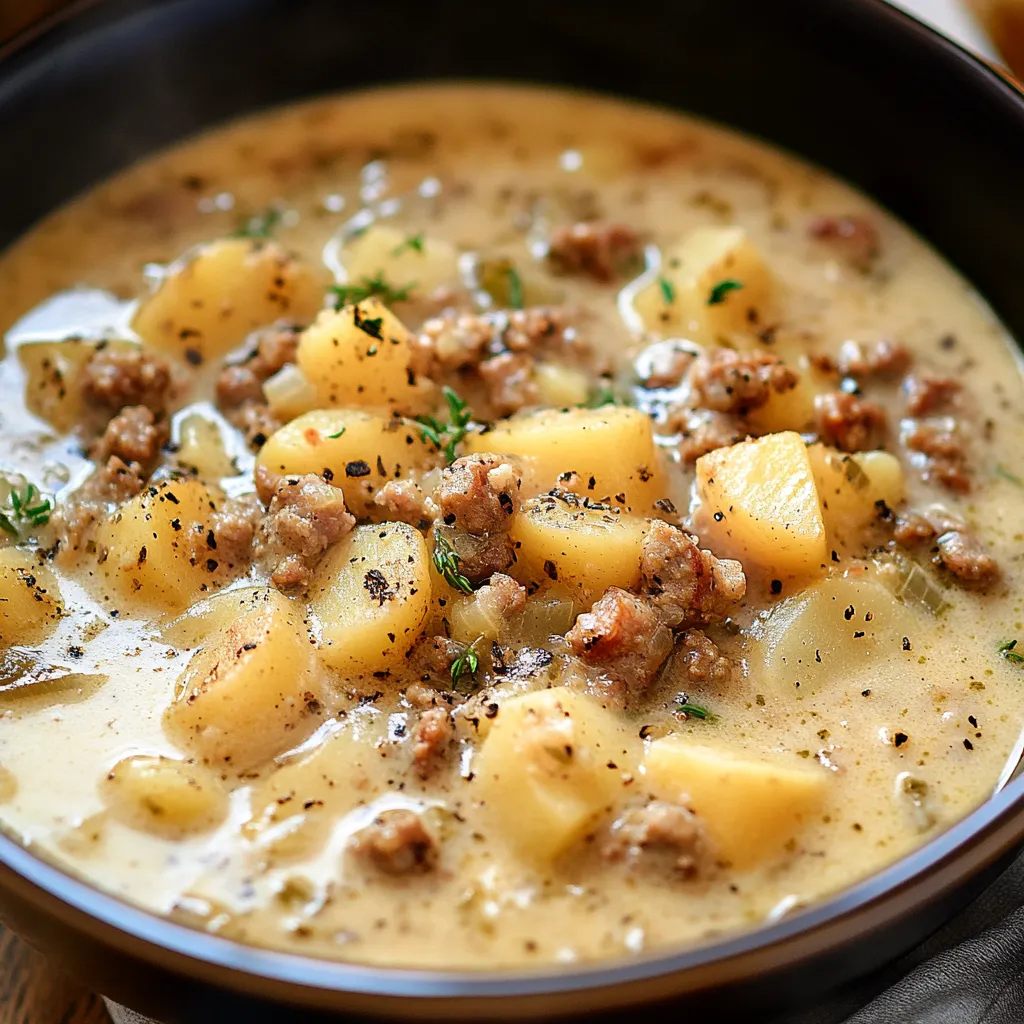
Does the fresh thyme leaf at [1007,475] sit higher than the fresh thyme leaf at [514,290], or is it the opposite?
the fresh thyme leaf at [1007,475]

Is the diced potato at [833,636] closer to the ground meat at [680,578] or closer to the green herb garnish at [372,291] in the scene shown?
the ground meat at [680,578]

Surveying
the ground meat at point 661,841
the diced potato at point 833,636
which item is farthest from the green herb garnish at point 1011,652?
the ground meat at point 661,841

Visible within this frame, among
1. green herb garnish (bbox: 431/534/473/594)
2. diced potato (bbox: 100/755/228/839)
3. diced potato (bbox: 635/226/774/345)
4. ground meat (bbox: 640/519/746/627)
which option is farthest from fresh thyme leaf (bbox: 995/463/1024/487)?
diced potato (bbox: 100/755/228/839)

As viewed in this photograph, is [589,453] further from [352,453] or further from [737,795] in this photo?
[737,795]

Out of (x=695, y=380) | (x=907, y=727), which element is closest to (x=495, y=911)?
(x=907, y=727)

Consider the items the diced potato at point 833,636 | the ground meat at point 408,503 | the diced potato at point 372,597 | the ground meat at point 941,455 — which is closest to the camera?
the diced potato at point 372,597

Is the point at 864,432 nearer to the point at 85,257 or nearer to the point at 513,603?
the point at 513,603

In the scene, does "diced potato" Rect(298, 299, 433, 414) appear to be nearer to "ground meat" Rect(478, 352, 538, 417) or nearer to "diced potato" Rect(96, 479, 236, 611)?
"ground meat" Rect(478, 352, 538, 417)
